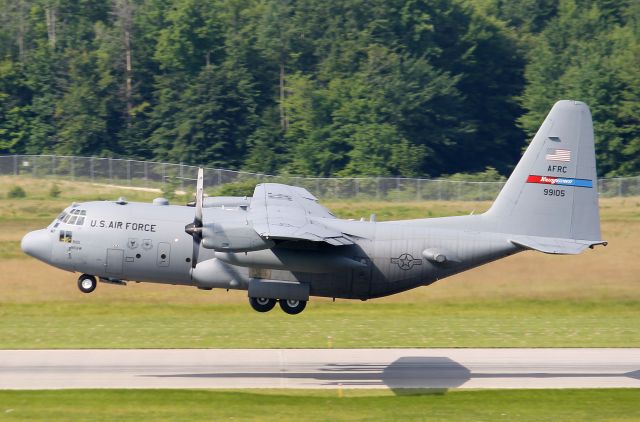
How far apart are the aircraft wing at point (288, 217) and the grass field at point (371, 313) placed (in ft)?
→ 26.6

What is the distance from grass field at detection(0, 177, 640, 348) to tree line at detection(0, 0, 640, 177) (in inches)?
1572

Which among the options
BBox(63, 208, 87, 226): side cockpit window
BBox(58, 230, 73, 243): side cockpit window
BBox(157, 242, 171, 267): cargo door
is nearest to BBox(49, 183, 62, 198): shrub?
BBox(63, 208, 87, 226): side cockpit window

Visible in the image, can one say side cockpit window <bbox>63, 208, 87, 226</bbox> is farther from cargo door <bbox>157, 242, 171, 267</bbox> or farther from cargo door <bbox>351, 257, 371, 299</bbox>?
cargo door <bbox>351, 257, 371, 299</bbox>

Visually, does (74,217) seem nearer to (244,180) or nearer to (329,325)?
(329,325)

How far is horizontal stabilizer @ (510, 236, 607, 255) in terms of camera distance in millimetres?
37656

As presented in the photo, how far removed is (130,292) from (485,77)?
68.0 m

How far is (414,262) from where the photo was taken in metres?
38.3

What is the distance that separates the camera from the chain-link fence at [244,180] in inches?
3041

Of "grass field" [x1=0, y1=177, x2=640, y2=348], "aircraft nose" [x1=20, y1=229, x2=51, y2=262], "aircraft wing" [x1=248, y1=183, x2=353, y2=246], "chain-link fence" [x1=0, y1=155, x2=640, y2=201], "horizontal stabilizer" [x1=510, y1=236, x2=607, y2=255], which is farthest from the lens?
"chain-link fence" [x1=0, y1=155, x2=640, y2=201]

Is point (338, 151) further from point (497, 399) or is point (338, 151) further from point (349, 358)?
point (497, 399)

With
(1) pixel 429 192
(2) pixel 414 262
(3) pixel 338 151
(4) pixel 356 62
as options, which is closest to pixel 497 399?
(2) pixel 414 262

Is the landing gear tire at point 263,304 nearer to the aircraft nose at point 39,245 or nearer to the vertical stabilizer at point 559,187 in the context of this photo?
the aircraft nose at point 39,245

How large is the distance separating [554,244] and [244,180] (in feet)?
145

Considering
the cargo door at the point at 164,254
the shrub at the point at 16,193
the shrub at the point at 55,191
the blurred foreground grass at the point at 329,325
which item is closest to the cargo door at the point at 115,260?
the cargo door at the point at 164,254
